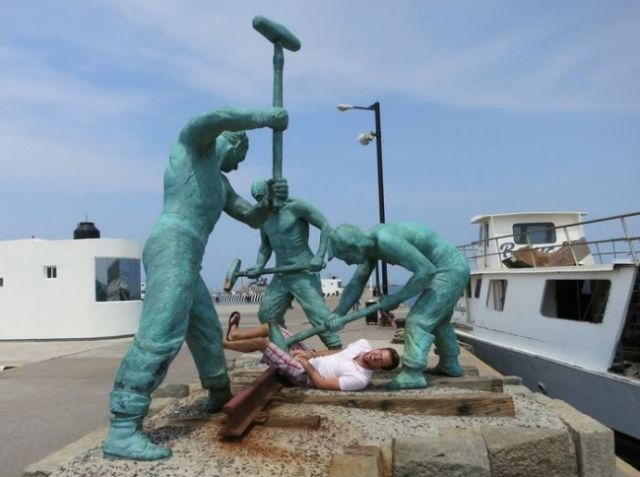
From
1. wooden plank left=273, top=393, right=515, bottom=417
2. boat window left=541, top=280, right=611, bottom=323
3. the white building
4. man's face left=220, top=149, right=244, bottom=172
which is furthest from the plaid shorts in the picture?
the white building

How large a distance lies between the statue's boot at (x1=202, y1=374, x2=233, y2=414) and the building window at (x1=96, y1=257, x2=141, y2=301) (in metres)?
12.3

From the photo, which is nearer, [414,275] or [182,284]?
[182,284]

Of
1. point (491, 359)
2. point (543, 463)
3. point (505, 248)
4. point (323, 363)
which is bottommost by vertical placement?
point (491, 359)

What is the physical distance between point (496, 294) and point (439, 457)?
1010 cm

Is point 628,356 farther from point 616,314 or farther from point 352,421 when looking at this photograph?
point 352,421

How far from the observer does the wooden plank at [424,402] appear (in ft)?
14.5

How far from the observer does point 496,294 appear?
12922 mm

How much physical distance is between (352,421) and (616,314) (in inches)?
229

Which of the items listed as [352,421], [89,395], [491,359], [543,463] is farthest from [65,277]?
[543,463]

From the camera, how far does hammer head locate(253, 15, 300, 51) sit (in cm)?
500

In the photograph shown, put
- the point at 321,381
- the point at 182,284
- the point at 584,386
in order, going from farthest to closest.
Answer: the point at 584,386 → the point at 321,381 → the point at 182,284

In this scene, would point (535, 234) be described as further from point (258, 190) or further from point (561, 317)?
point (258, 190)

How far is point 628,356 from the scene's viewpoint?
10.1m

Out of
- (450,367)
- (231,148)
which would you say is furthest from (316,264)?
(231,148)
